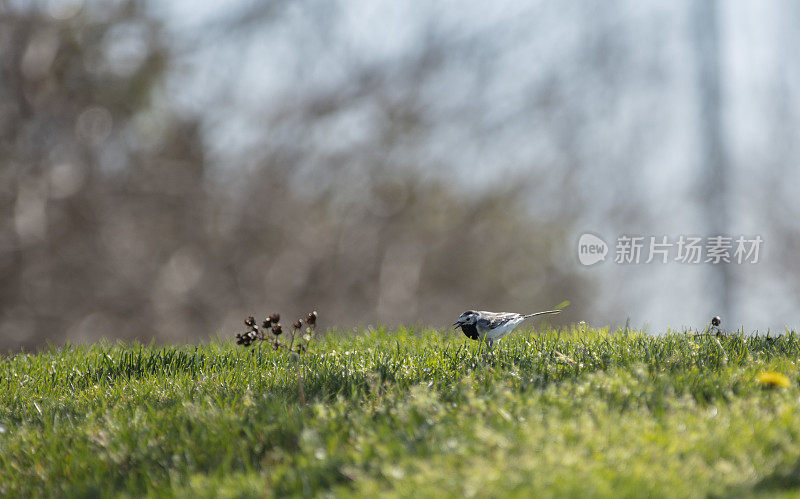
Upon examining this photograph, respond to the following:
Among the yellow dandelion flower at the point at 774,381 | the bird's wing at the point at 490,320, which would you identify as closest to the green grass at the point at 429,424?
the yellow dandelion flower at the point at 774,381

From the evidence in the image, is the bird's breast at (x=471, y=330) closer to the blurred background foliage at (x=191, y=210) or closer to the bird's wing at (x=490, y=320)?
the bird's wing at (x=490, y=320)

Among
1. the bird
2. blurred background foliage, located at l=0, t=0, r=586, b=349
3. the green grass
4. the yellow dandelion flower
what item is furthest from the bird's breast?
blurred background foliage, located at l=0, t=0, r=586, b=349

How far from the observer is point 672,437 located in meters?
3.29

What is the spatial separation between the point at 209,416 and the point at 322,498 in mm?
1362

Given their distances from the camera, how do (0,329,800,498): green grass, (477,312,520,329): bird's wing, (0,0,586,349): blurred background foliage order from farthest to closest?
(0,0,586,349): blurred background foliage → (477,312,520,329): bird's wing → (0,329,800,498): green grass

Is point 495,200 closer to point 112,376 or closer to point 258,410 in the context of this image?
point 112,376

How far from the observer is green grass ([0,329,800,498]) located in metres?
3.02

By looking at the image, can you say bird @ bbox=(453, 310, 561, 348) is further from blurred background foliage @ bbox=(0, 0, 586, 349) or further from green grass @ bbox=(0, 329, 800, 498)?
blurred background foliage @ bbox=(0, 0, 586, 349)

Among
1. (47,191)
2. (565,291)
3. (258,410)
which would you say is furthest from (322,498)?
(565,291)

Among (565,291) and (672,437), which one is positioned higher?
(565,291)

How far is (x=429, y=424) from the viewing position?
363cm

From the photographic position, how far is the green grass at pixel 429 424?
3016 mm

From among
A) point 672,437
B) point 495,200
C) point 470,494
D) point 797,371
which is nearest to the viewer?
point 470,494

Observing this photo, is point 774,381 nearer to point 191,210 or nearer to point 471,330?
point 471,330
